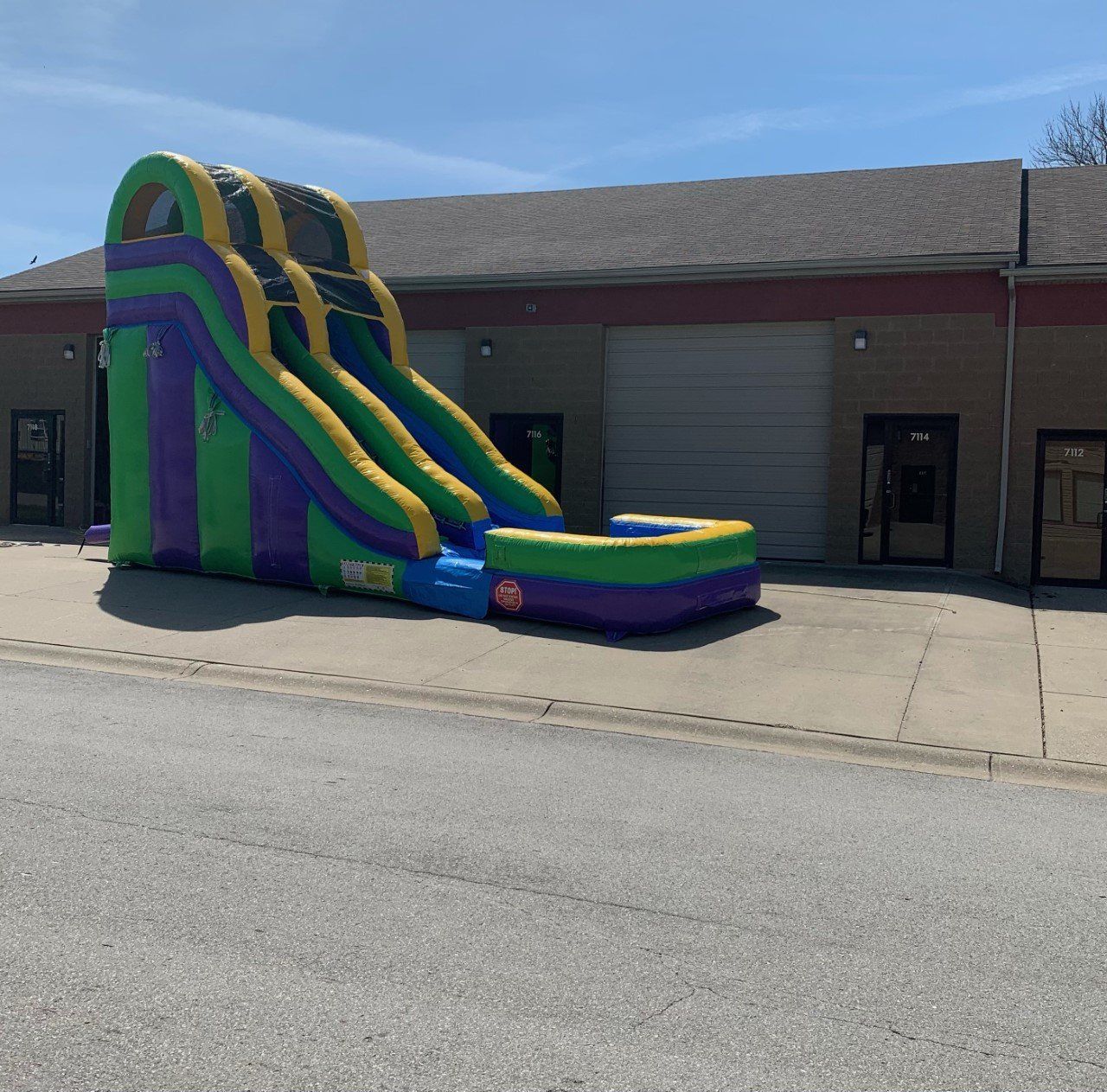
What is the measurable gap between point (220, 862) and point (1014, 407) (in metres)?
12.3

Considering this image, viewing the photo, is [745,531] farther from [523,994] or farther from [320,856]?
[523,994]

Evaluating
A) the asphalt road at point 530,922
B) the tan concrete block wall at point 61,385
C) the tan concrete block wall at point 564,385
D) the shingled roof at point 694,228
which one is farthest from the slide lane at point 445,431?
the tan concrete block wall at point 61,385

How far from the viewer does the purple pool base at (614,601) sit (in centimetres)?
987

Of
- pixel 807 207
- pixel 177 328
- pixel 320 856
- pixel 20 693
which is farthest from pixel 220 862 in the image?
pixel 807 207

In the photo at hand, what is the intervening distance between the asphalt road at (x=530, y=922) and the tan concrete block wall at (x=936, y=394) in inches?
349

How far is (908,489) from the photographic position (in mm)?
14898

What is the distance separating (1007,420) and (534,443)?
263 inches

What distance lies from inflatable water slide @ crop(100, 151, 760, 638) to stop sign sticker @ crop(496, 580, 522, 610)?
1.0 inches

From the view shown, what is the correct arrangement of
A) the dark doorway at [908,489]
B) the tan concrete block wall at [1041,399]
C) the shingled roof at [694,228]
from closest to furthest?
the tan concrete block wall at [1041,399], the dark doorway at [908,489], the shingled roof at [694,228]

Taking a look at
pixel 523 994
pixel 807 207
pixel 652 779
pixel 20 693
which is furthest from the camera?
pixel 807 207

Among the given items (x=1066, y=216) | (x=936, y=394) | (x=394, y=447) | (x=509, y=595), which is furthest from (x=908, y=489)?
(x=394, y=447)

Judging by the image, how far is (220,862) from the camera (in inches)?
186

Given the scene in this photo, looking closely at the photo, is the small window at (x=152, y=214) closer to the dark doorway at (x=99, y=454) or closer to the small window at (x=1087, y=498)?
the dark doorway at (x=99, y=454)

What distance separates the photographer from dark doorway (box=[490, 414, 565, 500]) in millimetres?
16844
